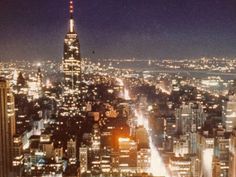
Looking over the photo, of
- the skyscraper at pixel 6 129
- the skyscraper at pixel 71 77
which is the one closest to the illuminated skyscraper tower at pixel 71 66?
the skyscraper at pixel 71 77

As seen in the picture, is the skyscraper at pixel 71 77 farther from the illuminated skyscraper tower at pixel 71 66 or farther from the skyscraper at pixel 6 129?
the skyscraper at pixel 6 129

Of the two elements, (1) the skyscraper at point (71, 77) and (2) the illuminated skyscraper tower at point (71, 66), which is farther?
(2) the illuminated skyscraper tower at point (71, 66)

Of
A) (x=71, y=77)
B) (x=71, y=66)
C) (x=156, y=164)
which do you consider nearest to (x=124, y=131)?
(x=156, y=164)

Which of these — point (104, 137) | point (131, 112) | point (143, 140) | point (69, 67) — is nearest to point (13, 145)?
point (104, 137)

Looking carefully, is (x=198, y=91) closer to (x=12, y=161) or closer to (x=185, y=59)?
(x=185, y=59)

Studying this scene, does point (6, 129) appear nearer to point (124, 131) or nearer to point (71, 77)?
point (124, 131)

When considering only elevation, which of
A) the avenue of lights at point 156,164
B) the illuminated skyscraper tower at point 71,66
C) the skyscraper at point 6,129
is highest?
the illuminated skyscraper tower at point 71,66
